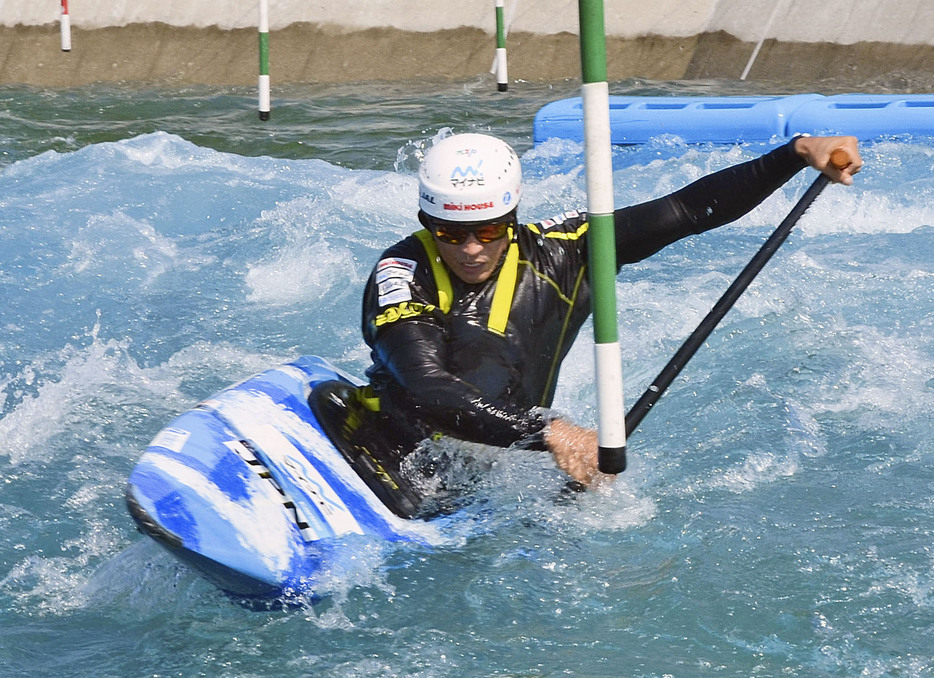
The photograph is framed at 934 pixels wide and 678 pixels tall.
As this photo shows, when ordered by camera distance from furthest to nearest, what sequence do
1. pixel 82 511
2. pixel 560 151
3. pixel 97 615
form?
pixel 560 151 < pixel 82 511 < pixel 97 615

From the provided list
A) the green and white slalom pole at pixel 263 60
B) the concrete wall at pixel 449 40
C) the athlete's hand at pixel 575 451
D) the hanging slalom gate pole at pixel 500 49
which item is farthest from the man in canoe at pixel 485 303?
the concrete wall at pixel 449 40

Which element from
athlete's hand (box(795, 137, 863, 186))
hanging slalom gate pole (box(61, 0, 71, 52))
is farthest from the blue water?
hanging slalom gate pole (box(61, 0, 71, 52))

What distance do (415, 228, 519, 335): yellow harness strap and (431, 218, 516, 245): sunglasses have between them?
0.11 m

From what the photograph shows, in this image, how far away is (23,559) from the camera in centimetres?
358

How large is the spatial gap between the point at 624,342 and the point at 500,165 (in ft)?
7.39

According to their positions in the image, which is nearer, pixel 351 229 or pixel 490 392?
pixel 490 392

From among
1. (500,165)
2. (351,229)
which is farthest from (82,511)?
(351,229)

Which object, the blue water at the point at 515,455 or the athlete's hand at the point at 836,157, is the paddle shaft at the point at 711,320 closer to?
the athlete's hand at the point at 836,157

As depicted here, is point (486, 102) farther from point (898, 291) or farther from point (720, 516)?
point (720, 516)

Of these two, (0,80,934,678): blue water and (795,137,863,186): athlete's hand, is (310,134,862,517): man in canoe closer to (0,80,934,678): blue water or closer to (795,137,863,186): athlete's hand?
(795,137,863,186): athlete's hand

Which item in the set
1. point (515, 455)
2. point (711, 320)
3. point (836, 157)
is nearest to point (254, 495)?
point (515, 455)

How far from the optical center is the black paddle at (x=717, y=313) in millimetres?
3252

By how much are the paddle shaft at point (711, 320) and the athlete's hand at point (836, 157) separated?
42 mm

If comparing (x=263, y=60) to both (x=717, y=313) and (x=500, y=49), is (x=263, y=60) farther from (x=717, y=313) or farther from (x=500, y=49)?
(x=717, y=313)
